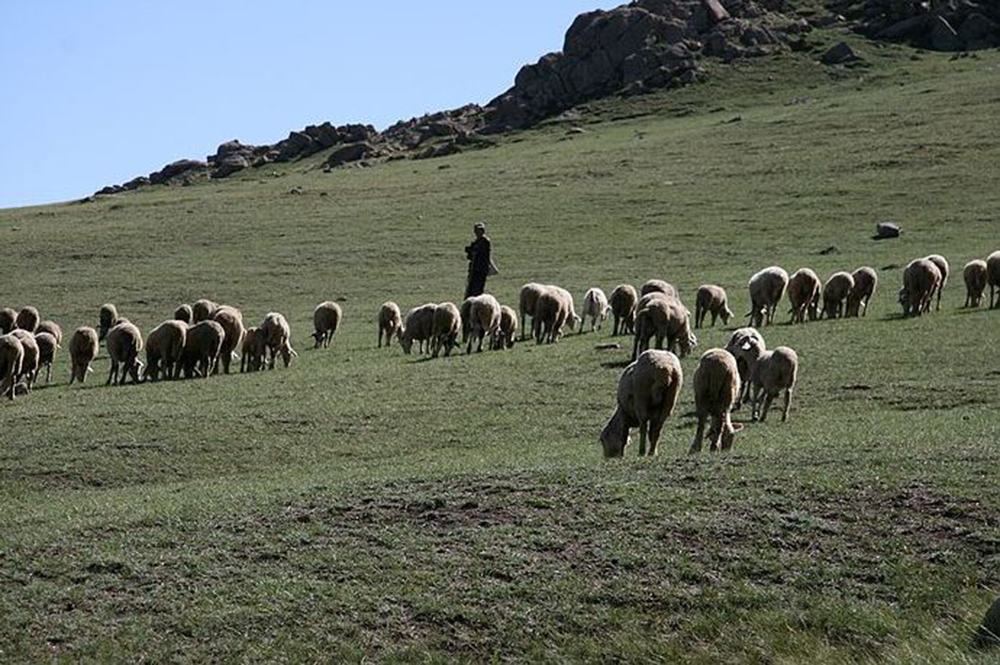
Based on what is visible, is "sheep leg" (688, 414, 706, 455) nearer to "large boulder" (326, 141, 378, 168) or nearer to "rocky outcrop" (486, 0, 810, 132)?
"rocky outcrop" (486, 0, 810, 132)

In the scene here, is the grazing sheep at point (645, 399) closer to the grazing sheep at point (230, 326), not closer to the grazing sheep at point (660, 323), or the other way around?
the grazing sheep at point (660, 323)

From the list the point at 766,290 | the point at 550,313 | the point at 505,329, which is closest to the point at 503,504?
the point at 505,329

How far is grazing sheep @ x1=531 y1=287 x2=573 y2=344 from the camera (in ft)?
92.4

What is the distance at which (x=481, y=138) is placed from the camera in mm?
91312

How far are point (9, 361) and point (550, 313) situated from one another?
1089 centimetres

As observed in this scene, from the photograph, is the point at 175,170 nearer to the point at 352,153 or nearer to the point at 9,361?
the point at 352,153

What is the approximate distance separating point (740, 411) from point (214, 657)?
11188mm

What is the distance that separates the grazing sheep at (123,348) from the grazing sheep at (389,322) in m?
6.49

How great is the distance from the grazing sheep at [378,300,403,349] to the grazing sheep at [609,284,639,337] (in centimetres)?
516

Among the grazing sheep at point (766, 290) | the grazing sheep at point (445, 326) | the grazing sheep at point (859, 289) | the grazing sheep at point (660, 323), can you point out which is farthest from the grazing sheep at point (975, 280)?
the grazing sheep at point (445, 326)

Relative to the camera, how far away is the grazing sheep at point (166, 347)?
83.7 ft

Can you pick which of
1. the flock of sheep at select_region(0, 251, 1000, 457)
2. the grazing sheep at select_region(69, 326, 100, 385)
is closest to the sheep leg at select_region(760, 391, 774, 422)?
the flock of sheep at select_region(0, 251, 1000, 457)

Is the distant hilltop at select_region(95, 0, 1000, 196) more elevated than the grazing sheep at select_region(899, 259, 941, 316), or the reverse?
the distant hilltop at select_region(95, 0, 1000, 196)

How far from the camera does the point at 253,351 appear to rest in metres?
27.1
